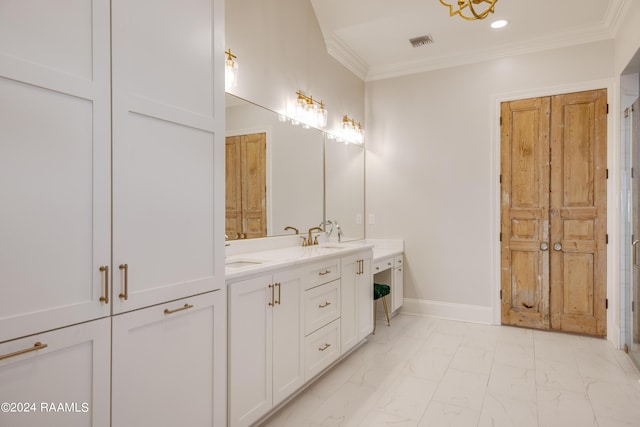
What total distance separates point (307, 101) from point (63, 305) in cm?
268

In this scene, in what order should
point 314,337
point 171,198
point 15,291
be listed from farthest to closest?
point 314,337 < point 171,198 < point 15,291

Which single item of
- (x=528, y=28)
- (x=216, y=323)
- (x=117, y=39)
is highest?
(x=528, y=28)

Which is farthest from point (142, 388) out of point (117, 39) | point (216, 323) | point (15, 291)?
point (117, 39)

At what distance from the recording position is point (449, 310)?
13.5ft

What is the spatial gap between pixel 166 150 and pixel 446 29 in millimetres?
3095

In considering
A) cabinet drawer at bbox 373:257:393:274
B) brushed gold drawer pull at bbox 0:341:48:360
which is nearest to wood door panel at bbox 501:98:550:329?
cabinet drawer at bbox 373:257:393:274

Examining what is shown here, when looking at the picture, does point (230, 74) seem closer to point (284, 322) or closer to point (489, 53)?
point (284, 322)

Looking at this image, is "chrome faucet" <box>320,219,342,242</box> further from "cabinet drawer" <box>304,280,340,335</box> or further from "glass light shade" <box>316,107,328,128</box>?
"cabinet drawer" <box>304,280,340,335</box>

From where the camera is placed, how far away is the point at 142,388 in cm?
137

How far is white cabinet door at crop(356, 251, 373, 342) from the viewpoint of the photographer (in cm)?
313

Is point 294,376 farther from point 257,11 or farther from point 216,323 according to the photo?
point 257,11

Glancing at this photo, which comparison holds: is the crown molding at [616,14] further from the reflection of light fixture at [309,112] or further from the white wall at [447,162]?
the reflection of light fixture at [309,112]

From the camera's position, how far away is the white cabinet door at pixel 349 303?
286 centimetres

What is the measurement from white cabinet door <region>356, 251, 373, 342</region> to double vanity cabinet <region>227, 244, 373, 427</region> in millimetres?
24
